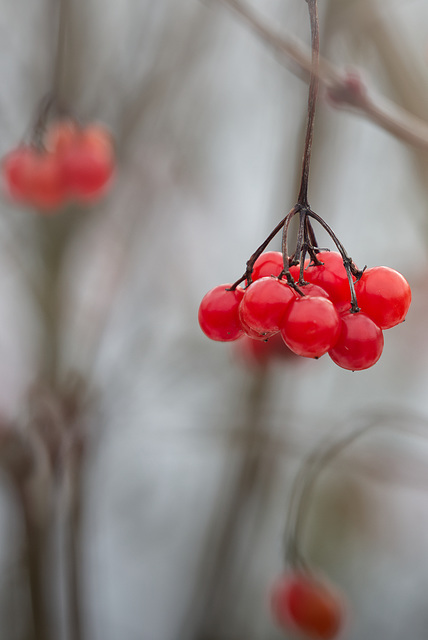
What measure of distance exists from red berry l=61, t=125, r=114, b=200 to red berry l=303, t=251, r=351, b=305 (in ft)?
4.29

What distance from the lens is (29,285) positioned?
2488 millimetres

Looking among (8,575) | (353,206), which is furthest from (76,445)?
(353,206)

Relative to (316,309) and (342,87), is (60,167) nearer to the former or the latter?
(342,87)

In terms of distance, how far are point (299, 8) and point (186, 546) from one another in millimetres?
2924

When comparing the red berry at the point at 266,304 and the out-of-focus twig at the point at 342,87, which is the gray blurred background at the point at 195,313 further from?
the red berry at the point at 266,304

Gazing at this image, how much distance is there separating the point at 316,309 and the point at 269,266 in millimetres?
152

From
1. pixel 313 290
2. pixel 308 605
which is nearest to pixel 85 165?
pixel 313 290

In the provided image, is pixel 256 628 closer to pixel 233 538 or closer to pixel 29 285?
pixel 233 538

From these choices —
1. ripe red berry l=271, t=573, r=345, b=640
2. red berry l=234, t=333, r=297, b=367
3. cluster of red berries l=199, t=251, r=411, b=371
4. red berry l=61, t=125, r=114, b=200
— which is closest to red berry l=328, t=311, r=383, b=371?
cluster of red berries l=199, t=251, r=411, b=371

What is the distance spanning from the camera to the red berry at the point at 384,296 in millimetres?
762

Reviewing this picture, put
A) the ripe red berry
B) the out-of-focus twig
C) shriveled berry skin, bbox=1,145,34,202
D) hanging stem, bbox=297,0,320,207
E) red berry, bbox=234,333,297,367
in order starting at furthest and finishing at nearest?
1. shriveled berry skin, bbox=1,145,34,202
2. the ripe red berry
3. red berry, bbox=234,333,297,367
4. the out-of-focus twig
5. hanging stem, bbox=297,0,320,207

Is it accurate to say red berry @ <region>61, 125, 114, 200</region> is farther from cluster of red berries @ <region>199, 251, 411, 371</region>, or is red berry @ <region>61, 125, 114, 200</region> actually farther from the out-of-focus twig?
cluster of red berries @ <region>199, 251, 411, 371</region>

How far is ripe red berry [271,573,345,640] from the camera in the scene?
67.5 inches

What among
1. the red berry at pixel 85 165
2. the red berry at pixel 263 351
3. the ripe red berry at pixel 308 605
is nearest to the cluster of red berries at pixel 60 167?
the red berry at pixel 85 165
